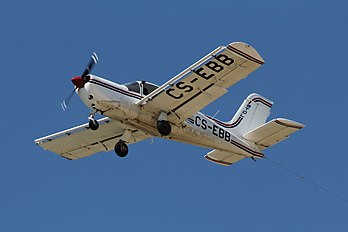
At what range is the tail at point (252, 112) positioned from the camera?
32.2m

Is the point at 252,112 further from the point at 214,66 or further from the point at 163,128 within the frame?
the point at 214,66

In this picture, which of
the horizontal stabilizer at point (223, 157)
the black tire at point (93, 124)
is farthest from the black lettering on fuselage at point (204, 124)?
the black tire at point (93, 124)

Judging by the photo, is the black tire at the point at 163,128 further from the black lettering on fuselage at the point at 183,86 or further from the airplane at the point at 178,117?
the black lettering on fuselage at the point at 183,86

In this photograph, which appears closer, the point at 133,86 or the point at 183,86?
the point at 183,86

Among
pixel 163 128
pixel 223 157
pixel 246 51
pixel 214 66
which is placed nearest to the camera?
pixel 246 51

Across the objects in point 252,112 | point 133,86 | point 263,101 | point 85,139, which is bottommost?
point 85,139

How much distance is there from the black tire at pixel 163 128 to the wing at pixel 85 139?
1923 mm

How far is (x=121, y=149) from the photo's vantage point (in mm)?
29406

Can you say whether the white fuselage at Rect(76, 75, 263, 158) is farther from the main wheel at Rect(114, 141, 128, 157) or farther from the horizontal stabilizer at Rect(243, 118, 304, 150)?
the main wheel at Rect(114, 141, 128, 157)

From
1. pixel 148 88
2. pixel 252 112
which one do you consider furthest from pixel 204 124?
pixel 252 112

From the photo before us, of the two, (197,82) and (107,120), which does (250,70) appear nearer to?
(197,82)

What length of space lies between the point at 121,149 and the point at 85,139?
106 inches

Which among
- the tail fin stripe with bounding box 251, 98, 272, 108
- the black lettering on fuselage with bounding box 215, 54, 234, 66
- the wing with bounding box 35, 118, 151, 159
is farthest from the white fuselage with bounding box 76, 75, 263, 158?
the black lettering on fuselage with bounding box 215, 54, 234, 66

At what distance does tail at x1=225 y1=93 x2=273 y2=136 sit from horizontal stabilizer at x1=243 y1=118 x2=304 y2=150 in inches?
42.1
